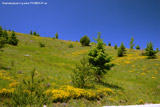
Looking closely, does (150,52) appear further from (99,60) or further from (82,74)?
(82,74)

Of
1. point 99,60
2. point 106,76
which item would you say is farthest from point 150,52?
point 99,60

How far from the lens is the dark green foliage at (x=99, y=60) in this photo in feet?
41.8

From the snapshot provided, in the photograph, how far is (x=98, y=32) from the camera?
47.2ft

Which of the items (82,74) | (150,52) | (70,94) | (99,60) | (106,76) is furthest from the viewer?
(150,52)

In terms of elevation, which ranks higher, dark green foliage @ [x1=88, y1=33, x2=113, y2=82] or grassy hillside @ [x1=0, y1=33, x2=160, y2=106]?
dark green foliage @ [x1=88, y1=33, x2=113, y2=82]

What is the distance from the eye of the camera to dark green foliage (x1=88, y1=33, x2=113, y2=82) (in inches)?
501

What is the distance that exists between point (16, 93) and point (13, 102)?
1.16 ft

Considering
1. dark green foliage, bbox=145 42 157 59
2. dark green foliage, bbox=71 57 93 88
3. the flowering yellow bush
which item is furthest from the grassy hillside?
dark green foliage, bbox=145 42 157 59

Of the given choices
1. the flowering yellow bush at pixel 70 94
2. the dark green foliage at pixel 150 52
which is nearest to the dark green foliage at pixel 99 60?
the flowering yellow bush at pixel 70 94

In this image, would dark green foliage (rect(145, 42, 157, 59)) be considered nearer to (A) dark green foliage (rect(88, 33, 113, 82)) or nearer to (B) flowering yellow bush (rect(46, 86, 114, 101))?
(A) dark green foliage (rect(88, 33, 113, 82))

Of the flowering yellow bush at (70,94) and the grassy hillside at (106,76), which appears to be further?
the grassy hillside at (106,76)

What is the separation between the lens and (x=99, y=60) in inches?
511

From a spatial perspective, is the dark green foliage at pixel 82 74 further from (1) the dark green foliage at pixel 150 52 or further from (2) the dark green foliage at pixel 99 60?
(1) the dark green foliage at pixel 150 52

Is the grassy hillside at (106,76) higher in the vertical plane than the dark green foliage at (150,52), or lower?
lower
